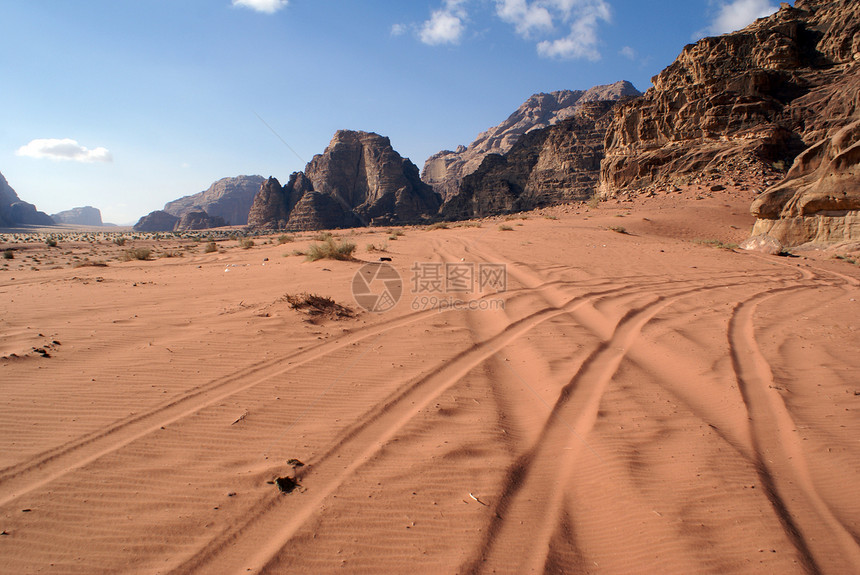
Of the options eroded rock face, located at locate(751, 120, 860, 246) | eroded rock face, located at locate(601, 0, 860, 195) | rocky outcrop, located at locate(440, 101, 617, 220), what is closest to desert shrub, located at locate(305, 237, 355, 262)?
eroded rock face, located at locate(751, 120, 860, 246)

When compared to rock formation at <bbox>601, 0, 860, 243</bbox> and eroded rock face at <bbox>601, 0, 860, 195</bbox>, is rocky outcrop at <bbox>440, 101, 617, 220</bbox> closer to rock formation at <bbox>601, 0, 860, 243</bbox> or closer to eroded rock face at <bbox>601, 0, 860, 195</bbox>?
eroded rock face at <bbox>601, 0, 860, 195</bbox>

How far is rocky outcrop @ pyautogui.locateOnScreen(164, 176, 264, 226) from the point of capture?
130m

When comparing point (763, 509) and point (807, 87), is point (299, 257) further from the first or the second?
point (807, 87)

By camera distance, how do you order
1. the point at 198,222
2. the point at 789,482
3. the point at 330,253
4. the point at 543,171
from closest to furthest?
1. the point at 789,482
2. the point at 330,253
3. the point at 543,171
4. the point at 198,222

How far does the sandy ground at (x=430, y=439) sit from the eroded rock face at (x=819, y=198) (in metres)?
7.09

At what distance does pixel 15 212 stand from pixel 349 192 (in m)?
79.4

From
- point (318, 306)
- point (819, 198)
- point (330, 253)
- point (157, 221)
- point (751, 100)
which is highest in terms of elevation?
point (751, 100)

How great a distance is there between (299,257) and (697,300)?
29.1 ft

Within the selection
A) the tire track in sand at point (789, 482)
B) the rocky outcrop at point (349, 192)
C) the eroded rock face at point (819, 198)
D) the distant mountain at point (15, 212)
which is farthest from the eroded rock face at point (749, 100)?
the distant mountain at point (15, 212)

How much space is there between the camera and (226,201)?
131750 mm

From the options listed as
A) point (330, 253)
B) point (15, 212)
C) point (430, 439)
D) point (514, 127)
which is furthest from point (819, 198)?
point (15, 212)

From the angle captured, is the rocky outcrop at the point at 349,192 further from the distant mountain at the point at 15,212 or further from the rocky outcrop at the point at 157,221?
the distant mountain at the point at 15,212

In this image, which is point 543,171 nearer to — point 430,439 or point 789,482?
point 789,482

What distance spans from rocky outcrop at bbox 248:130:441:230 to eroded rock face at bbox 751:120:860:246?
185ft
